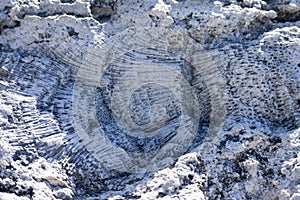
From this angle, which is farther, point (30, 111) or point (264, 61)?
point (264, 61)

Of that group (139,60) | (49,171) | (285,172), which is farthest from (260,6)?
(49,171)

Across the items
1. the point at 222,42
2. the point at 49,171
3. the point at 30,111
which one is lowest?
the point at 49,171

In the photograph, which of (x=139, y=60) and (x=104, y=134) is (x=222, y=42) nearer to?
(x=139, y=60)

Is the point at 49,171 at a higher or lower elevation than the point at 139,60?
lower

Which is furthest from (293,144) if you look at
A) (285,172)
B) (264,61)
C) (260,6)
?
(260,6)

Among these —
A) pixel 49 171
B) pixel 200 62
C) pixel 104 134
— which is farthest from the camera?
pixel 200 62

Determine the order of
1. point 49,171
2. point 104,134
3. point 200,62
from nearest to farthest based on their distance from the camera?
point 49,171 < point 104,134 < point 200,62

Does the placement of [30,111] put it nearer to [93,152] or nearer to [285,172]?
[93,152]
